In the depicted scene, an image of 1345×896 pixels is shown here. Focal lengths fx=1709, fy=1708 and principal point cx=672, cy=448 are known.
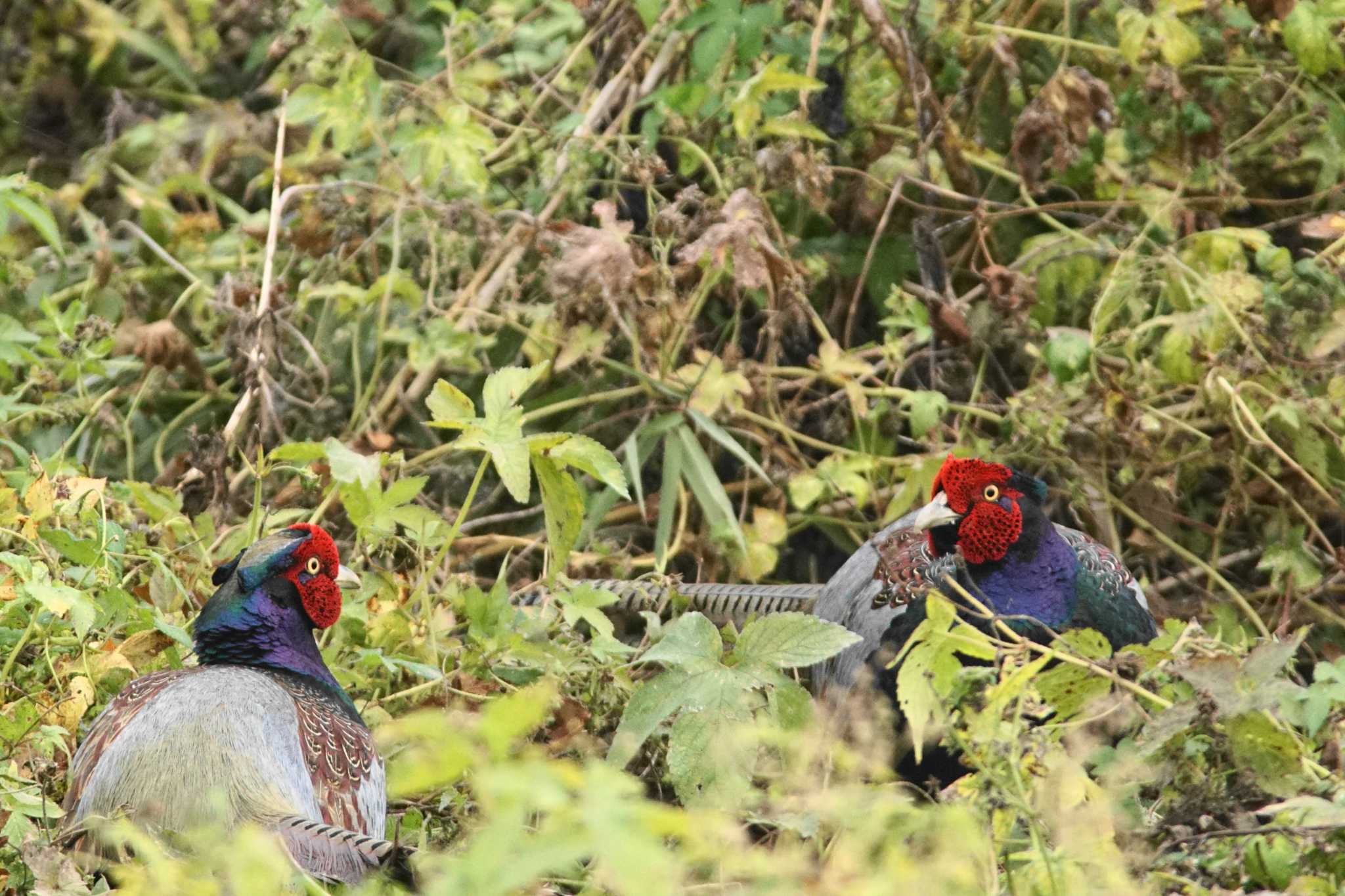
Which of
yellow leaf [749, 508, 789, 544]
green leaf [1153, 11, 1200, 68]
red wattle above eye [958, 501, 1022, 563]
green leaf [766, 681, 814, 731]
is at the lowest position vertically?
yellow leaf [749, 508, 789, 544]

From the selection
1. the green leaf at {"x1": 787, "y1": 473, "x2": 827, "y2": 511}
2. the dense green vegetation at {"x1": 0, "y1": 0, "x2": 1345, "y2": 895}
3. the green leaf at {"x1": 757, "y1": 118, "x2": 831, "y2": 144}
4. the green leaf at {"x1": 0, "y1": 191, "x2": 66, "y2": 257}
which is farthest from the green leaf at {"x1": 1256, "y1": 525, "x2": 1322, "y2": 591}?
the green leaf at {"x1": 0, "y1": 191, "x2": 66, "y2": 257}

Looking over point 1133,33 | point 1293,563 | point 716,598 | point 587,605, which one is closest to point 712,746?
point 587,605

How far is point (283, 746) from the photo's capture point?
260 centimetres

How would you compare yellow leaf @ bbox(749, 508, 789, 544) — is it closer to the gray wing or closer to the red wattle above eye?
the gray wing

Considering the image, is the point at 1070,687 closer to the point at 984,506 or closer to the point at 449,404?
the point at 984,506

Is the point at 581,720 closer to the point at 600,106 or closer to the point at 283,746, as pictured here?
the point at 283,746

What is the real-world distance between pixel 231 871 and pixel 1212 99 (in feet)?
12.1

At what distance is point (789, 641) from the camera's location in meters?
2.73

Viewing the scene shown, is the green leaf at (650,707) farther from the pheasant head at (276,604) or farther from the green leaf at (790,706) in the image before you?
the pheasant head at (276,604)

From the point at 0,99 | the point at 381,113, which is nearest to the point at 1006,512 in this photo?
the point at 381,113

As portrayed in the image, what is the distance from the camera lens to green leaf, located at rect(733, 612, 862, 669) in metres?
2.71

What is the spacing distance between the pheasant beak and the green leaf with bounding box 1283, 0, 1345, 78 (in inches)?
63.0

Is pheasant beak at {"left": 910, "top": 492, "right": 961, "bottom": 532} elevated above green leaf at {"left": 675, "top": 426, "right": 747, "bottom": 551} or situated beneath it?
elevated above

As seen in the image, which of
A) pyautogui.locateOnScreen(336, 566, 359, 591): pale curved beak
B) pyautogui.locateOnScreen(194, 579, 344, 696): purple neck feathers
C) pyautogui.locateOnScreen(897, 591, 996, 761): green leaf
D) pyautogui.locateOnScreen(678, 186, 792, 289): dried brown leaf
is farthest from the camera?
pyautogui.locateOnScreen(678, 186, 792, 289): dried brown leaf
